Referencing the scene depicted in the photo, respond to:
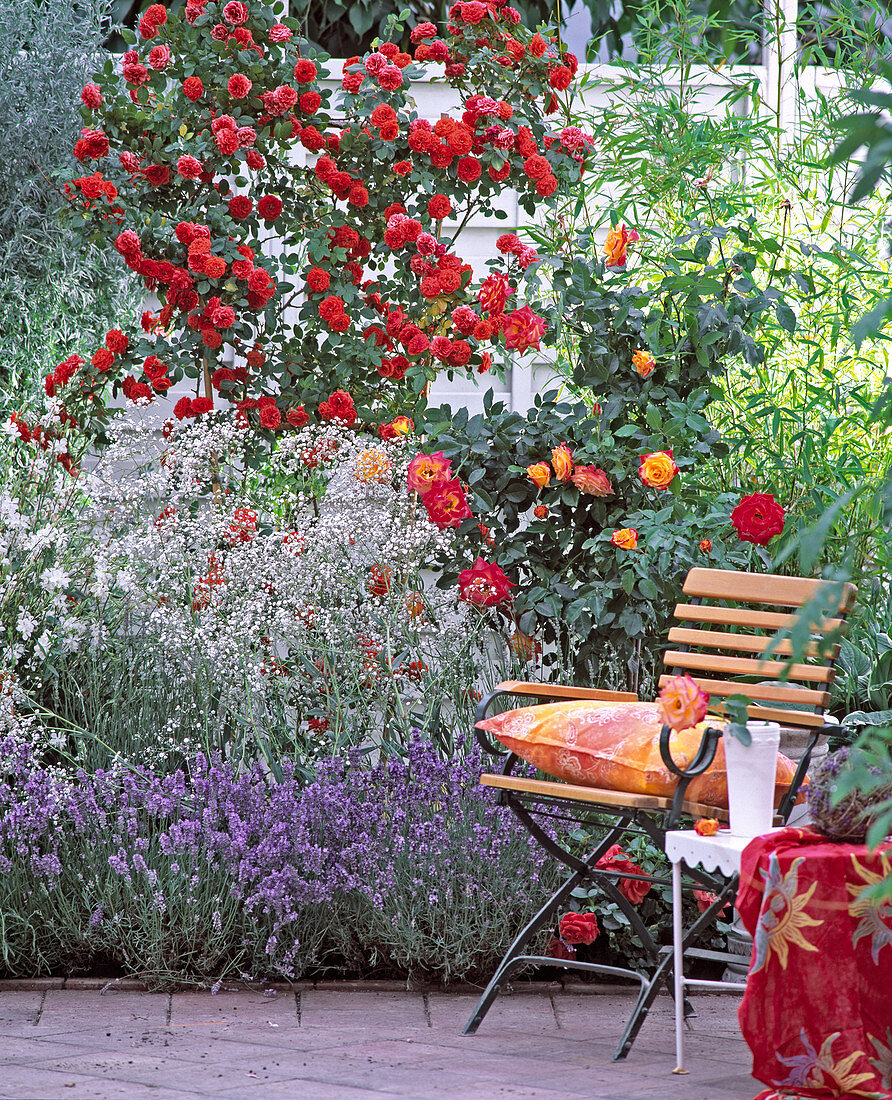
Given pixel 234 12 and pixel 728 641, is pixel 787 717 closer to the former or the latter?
pixel 728 641

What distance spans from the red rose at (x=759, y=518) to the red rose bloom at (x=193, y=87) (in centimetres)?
228

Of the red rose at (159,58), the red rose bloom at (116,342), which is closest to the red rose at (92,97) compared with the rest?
the red rose at (159,58)

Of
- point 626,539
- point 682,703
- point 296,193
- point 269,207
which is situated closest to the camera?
point 682,703

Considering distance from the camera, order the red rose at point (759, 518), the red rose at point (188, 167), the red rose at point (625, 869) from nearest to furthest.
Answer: the red rose at point (625, 869) → the red rose at point (759, 518) → the red rose at point (188, 167)

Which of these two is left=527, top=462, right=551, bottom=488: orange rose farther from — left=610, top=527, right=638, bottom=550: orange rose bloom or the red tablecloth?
the red tablecloth

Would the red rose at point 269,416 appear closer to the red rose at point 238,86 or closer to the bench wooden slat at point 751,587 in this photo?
the red rose at point 238,86

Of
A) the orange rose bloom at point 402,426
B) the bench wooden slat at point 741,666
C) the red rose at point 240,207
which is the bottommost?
the bench wooden slat at point 741,666

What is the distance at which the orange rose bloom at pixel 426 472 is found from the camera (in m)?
3.47

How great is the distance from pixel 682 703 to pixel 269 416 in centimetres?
214

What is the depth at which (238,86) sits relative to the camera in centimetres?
399

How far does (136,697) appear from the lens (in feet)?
11.6

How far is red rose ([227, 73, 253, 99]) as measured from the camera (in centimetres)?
398

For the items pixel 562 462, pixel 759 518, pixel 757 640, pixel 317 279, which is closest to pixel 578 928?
pixel 757 640

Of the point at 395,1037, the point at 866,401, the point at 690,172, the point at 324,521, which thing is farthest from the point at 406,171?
the point at 395,1037
